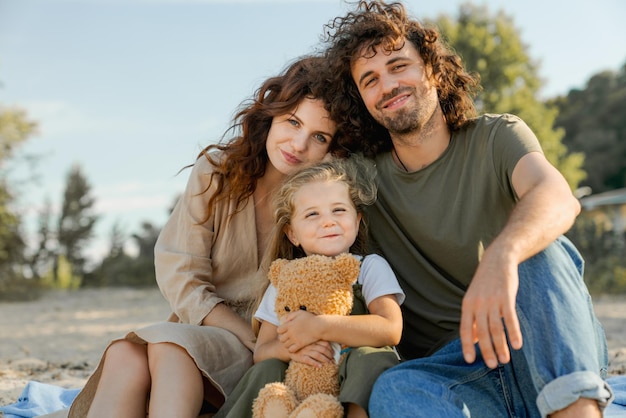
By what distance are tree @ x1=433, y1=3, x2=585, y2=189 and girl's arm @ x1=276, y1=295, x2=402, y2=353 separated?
18.9 m

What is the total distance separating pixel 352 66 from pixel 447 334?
1516 mm

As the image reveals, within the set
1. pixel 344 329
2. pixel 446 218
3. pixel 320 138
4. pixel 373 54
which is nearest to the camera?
pixel 344 329

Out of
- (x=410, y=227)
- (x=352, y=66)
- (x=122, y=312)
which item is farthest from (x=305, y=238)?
(x=122, y=312)

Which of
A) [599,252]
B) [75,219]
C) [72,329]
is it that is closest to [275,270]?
[72,329]

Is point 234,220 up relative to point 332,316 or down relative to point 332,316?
up

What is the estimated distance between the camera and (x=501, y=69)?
21.4 metres

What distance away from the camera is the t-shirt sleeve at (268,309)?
2812 mm

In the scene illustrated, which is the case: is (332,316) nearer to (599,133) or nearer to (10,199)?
(10,199)

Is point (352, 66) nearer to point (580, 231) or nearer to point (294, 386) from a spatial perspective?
point (294, 386)

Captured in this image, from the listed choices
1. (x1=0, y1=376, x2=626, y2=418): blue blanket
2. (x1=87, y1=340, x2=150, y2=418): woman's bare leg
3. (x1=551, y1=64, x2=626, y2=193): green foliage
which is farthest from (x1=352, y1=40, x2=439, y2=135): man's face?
(x1=551, y1=64, x2=626, y2=193): green foliage

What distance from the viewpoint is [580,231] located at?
15.2 metres

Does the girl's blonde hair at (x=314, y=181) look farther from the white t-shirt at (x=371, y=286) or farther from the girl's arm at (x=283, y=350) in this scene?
the girl's arm at (x=283, y=350)

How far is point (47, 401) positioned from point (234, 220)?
1.73 metres

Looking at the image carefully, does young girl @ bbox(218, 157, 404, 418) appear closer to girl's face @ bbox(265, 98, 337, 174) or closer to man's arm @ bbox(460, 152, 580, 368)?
girl's face @ bbox(265, 98, 337, 174)
